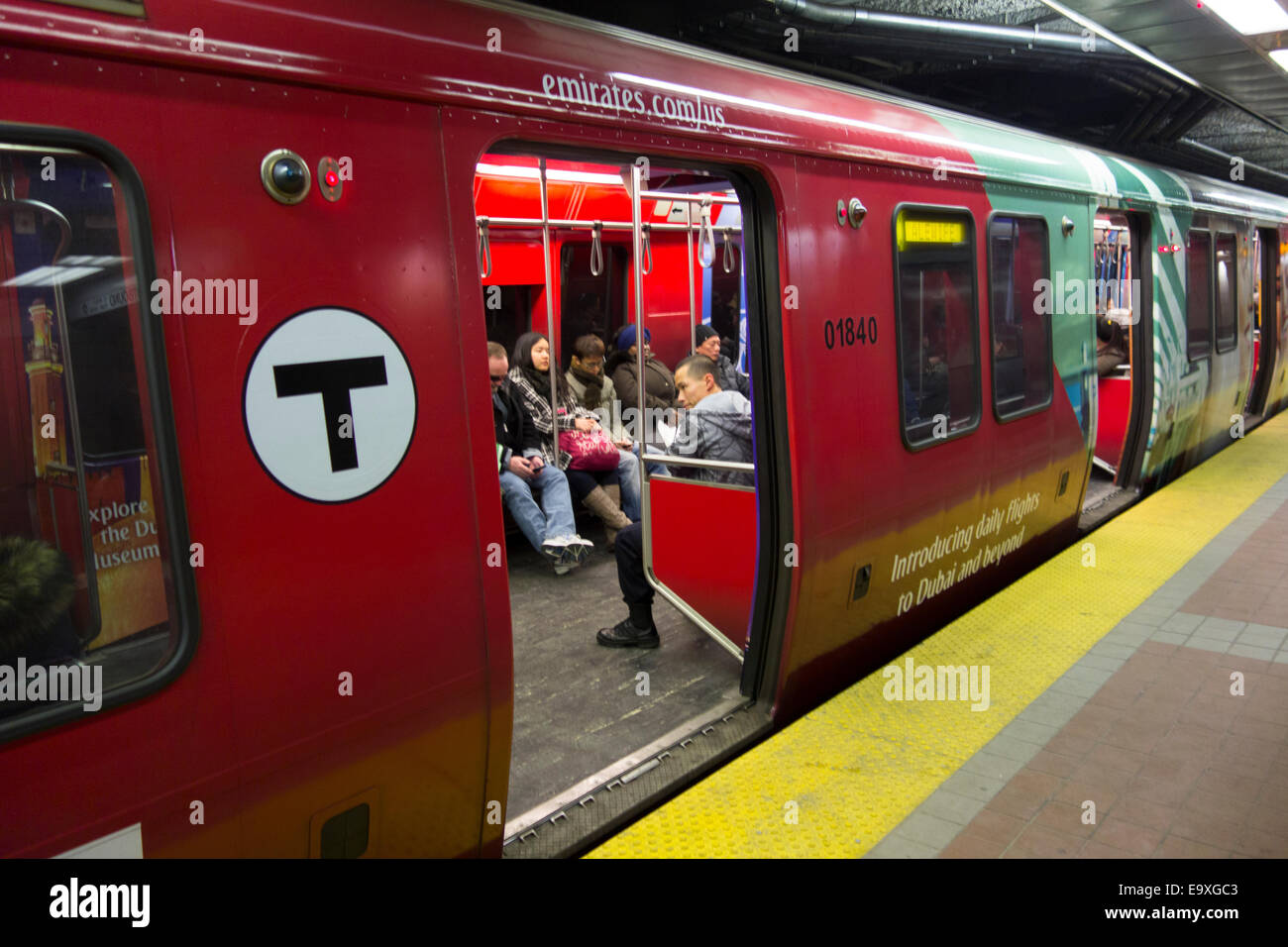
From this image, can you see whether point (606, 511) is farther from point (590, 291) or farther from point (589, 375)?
point (590, 291)

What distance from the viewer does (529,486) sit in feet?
19.3

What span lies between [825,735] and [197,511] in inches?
87.4

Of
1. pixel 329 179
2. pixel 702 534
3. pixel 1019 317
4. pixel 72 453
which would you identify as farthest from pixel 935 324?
pixel 72 453

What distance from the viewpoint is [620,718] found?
377 centimetres

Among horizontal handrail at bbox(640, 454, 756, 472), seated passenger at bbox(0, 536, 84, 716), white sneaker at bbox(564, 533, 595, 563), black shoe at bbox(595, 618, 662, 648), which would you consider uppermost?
seated passenger at bbox(0, 536, 84, 716)

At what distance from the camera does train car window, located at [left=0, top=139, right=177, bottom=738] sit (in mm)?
1714

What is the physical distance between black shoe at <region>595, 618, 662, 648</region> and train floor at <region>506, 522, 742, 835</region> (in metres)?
0.03

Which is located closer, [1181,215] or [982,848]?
[982,848]

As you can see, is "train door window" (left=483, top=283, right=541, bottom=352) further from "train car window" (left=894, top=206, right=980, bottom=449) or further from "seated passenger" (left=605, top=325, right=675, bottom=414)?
"train car window" (left=894, top=206, right=980, bottom=449)

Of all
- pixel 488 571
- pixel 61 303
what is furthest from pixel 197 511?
pixel 488 571

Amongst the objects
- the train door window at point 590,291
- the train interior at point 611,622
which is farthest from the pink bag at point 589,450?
the train door window at point 590,291

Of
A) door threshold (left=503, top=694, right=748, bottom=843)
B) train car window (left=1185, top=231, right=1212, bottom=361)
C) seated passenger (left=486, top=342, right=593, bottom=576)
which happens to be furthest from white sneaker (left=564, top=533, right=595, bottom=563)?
train car window (left=1185, top=231, right=1212, bottom=361)

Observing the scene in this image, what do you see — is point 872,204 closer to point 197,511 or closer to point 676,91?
point 676,91

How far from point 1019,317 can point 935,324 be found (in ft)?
3.12
